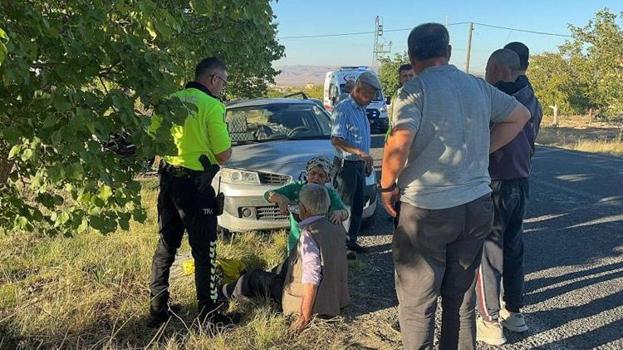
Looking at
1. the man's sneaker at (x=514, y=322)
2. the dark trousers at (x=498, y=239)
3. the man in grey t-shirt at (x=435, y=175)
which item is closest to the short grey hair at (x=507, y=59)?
the dark trousers at (x=498, y=239)

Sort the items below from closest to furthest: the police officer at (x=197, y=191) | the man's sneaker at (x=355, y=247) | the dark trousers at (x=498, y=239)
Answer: the police officer at (x=197, y=191), the dark trousers at (x=498, y=239), the man's sneaker at (x=355, y=247)

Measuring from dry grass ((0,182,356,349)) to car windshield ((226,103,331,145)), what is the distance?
5.77 ft

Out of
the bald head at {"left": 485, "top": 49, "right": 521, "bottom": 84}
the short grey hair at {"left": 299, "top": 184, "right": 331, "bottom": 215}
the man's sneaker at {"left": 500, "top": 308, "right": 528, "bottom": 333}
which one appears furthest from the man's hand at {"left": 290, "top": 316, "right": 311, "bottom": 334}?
the bald head at {"left": 485, "top": 49, "right": 521, "bottom": 84}

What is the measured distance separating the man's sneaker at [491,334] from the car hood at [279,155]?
255 cm

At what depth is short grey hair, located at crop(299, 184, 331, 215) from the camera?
3654 mm

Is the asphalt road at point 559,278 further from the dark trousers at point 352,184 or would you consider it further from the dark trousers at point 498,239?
the dark trousers at point 352,184

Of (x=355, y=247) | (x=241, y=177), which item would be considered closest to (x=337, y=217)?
(x=355, y=247)

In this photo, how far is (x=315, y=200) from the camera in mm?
3656

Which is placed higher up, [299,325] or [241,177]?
[241,177]

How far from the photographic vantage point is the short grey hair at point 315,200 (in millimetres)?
3654

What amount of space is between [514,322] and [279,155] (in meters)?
3.09

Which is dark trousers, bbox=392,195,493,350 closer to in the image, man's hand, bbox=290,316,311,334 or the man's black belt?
man's hand, bbox=290,316,311,334

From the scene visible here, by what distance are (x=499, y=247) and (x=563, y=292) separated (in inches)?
49.2

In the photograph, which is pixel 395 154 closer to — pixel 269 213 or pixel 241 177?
pixel 269 213
